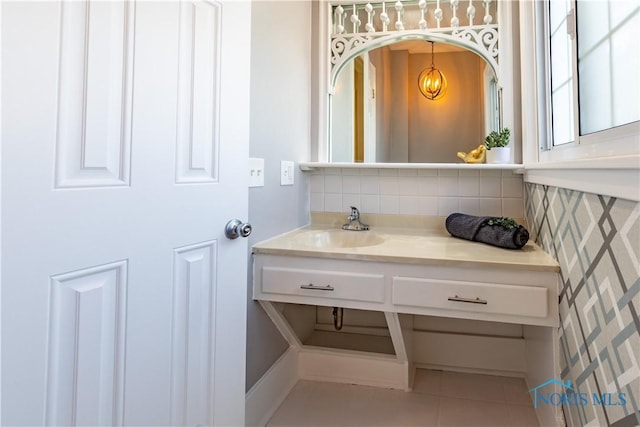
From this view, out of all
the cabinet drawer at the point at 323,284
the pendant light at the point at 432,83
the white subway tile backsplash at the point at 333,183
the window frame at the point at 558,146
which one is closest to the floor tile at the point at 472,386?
the cabinet drawer at the point at 323,284

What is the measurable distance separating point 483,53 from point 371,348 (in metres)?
1.48

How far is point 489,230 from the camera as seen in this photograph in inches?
60.1

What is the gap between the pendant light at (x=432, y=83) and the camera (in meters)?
1.87

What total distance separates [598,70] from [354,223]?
113 cm

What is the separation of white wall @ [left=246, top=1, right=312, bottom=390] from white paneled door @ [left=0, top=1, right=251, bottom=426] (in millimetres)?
322

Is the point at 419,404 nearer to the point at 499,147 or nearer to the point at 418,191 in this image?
the point at 418,191

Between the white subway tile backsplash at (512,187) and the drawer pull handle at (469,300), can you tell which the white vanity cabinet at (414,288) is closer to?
the drawer pull handle at (469,300)

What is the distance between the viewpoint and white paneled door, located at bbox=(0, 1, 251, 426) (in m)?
0.59

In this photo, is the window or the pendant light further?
the pendant light

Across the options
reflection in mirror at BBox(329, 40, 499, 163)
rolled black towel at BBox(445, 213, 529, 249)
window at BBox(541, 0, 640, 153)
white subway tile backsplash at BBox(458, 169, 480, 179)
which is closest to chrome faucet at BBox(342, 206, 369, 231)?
reflection in mirror at BBox(329, 40, 499, 163)

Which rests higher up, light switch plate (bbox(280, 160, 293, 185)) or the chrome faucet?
light switch plate (bbox(280, 160, 293, 185))

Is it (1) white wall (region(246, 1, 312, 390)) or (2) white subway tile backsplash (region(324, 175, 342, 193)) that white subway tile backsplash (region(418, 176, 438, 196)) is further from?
(1) white wall (region(246, 1, 312, 390))

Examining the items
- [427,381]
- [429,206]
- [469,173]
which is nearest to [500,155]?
[469,173]

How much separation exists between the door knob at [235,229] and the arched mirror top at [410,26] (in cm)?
114
